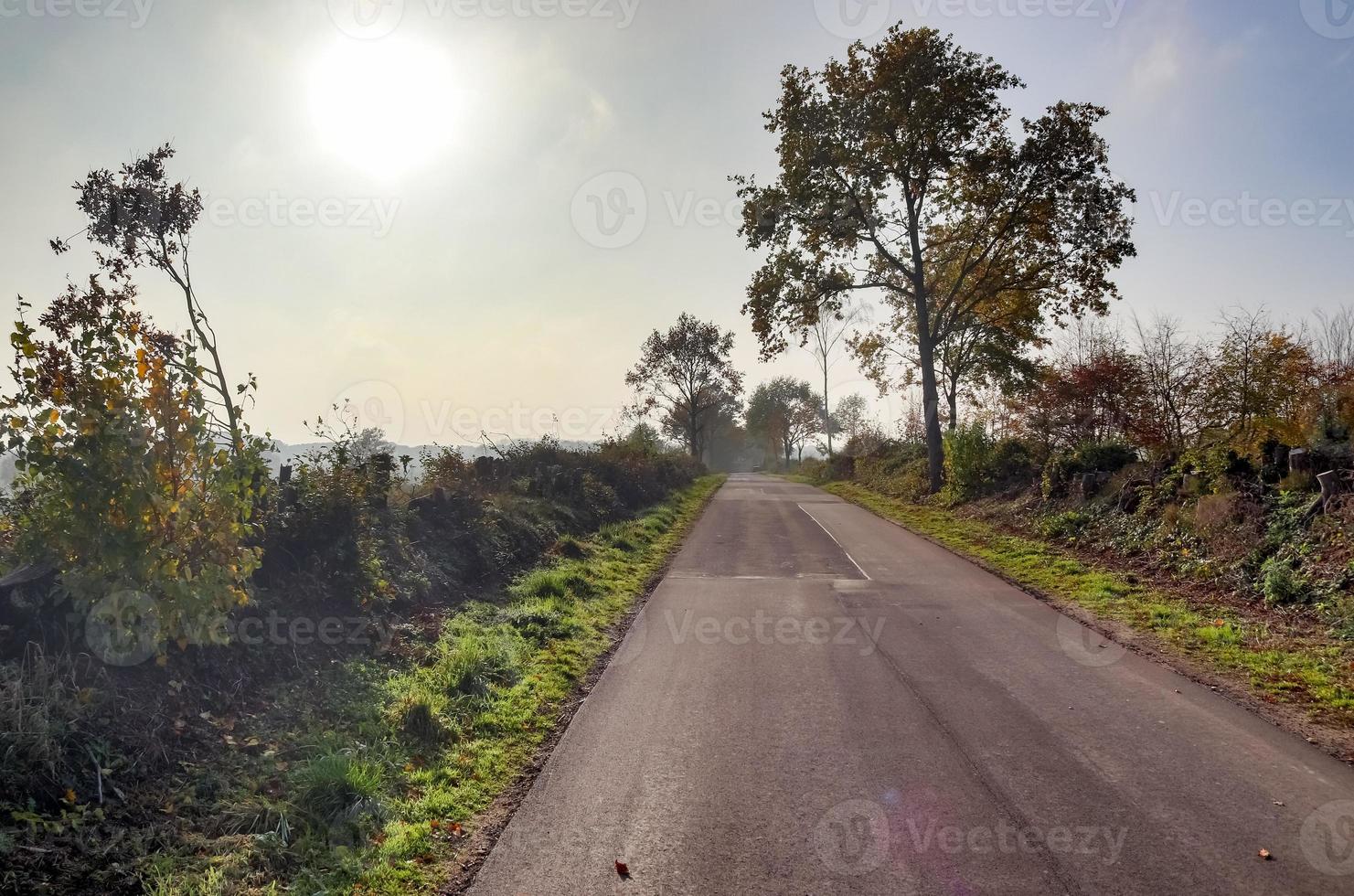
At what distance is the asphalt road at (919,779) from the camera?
405 centimetres

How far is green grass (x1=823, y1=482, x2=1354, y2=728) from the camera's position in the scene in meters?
6.72

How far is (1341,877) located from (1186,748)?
174 centimetres

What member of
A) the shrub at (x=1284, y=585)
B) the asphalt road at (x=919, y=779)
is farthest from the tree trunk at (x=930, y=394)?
the asphalt road at (x=919, y=779)

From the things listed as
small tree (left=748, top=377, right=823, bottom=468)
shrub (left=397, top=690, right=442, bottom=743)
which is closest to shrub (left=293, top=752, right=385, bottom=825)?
shrub (left=397, top=690, right=442, bottom=743)

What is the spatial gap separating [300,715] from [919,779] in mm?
5121

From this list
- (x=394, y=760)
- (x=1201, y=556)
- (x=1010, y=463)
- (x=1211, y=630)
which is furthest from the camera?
(x=1010, y=463)

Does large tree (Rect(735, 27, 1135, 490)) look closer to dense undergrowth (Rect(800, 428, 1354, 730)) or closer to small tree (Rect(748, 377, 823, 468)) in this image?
dense undergrowth (Rect(800, 428, 1354, 730))

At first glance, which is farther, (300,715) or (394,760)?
(300,715)

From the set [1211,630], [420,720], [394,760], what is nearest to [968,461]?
[1211,630]

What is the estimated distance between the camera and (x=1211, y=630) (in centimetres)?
854

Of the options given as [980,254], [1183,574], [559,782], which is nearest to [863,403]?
[980,254]

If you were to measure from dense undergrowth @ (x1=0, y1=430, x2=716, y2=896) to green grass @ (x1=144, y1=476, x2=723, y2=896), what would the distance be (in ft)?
0.06

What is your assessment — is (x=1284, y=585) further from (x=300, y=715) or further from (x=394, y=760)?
(x=300, y=715)

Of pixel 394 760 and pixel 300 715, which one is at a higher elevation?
pixel 300 715
